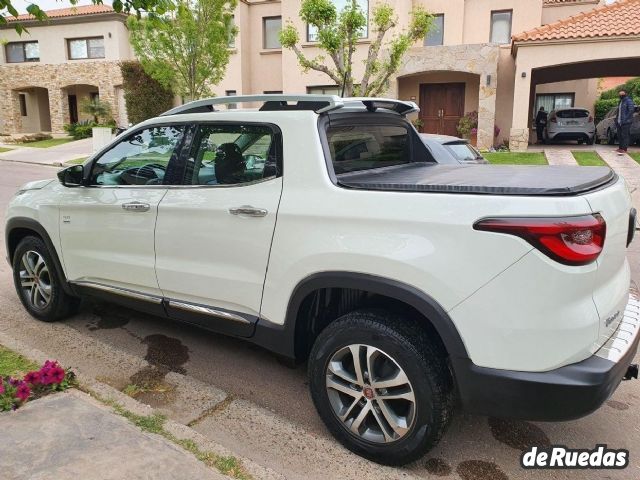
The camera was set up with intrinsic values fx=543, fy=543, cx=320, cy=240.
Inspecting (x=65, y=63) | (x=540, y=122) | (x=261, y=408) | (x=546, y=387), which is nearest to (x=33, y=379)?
(x=261, y=408)

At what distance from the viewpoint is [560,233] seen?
84.7 inches

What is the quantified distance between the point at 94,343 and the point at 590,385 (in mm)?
3516

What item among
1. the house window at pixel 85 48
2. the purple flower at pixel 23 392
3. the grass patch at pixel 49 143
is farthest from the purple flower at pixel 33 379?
the house window at pixel 85 48

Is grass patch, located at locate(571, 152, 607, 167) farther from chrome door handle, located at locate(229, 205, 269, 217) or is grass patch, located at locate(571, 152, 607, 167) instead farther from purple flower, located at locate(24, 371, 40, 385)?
purple flower, located at locate(24, 371, 40, 385)

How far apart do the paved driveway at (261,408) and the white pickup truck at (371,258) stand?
0.24 m

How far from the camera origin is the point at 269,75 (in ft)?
78.3

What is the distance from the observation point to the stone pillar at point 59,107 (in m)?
31.1

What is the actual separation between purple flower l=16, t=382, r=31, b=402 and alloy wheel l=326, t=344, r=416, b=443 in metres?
1.70

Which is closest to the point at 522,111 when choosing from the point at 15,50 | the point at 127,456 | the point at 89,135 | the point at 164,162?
the point at 164,162

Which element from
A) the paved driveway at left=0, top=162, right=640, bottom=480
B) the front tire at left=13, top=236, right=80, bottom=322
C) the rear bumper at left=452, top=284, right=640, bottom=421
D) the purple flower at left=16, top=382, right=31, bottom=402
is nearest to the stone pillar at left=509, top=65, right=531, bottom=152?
the paved driveway at left=0, top=162, right=640, bottom=480

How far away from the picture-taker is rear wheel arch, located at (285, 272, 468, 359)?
2.38m

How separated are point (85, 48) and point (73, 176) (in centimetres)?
3015

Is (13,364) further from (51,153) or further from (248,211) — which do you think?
(51,153)

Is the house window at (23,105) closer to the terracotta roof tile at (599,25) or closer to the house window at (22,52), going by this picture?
the house window at (22,52)
